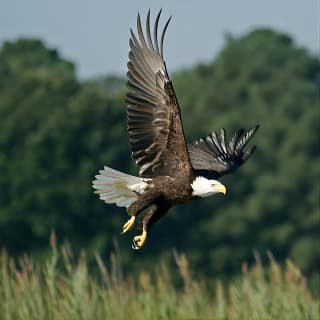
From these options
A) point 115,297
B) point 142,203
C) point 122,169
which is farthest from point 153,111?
point 122,169

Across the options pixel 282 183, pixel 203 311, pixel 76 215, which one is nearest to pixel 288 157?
pixel 282 183

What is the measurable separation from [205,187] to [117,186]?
0.91m

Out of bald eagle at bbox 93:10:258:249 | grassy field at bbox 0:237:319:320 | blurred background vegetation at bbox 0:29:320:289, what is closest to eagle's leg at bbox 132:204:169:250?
bald eagle at bbox 93:10:258:249

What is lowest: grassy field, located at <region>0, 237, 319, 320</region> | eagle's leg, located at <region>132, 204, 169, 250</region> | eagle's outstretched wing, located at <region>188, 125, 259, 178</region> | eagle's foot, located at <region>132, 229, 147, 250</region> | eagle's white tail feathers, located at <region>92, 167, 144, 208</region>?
grassy field, located at <region>0, 237, 319, 320</region>

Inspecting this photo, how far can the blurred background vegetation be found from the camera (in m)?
37.4

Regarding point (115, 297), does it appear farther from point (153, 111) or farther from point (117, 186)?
point (153, 111)

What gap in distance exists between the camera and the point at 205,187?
35.0 ft

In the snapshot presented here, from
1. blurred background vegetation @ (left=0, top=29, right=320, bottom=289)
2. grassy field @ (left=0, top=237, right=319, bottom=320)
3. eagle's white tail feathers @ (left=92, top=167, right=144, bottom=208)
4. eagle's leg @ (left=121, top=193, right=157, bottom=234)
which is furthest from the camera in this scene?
blurred background vegetation @ (left=0, top=29, right=320, bottom=289)

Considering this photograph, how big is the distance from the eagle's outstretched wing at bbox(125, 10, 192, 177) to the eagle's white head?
0.13 metres

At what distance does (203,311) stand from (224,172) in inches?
43.4

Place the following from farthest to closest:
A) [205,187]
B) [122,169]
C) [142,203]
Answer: [122,169] < [142,203] < [205,187]

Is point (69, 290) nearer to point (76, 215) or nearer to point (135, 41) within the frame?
point (135, 41)

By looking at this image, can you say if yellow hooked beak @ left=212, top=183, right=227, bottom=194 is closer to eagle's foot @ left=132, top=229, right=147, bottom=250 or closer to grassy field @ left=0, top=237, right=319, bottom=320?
eagle's foot @ left=132, top=229, right=147, bottom=250

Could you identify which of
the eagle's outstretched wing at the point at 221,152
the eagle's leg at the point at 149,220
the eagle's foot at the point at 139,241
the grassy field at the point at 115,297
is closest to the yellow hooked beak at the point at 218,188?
the eagle's leg at the point at 149,220
